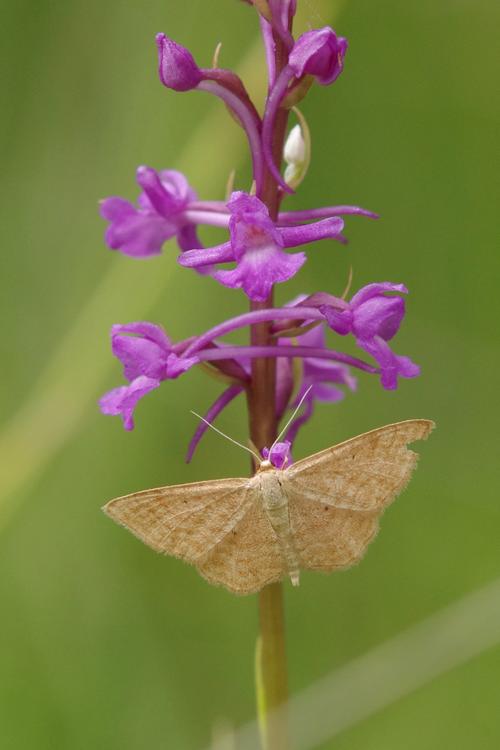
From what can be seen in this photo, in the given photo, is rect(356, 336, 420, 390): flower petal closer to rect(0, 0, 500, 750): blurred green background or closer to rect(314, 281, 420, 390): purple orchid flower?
rect(314, 281, 420, 390): purple orchid flower

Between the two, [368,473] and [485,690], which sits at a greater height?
[368,473]

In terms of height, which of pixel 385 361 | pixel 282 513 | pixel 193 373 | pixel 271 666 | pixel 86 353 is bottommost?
pixel 271 666

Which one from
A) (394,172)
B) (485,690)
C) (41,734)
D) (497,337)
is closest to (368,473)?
(485,690)

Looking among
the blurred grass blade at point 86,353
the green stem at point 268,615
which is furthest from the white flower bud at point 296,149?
the blurred grass blade at point 86,353

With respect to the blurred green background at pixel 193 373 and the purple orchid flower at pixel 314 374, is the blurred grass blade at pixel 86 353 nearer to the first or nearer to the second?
the blurred green background at pixel 193 373

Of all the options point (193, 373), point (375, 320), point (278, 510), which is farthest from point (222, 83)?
point (193, 373)

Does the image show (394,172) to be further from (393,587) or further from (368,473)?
(368,473)

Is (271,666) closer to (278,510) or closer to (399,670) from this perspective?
(278,510)
